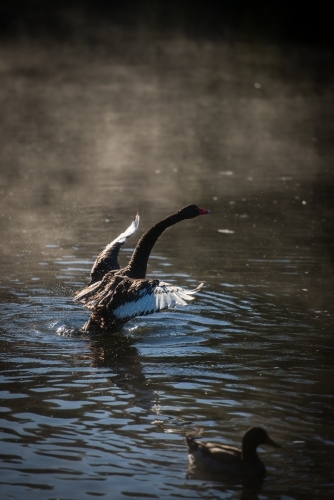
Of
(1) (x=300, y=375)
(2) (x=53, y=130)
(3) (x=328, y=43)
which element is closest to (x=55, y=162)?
(2) (x=53, y=130)

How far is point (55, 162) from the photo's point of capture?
29.9 m

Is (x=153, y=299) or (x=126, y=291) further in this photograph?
(x=126, y=291)

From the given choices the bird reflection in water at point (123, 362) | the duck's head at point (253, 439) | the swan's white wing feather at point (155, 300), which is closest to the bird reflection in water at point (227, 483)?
the duck's head at point (253, 439)

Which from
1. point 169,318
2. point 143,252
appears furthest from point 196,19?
point 169,318

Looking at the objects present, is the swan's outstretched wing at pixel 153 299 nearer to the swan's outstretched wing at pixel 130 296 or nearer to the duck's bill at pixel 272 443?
the swan's outstretched wing at pixel 130 296

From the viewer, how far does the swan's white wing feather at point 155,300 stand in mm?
9781

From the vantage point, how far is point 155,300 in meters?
9.95

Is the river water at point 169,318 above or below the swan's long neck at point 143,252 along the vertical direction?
below

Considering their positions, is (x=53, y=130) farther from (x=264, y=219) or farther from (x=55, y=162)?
(x=264, y=219)

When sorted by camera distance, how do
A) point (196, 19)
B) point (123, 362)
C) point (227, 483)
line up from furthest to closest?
point (196, 19), point (123, 362), point (227, 483)

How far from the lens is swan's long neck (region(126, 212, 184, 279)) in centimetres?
1180

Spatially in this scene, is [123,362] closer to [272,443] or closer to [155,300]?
[155,300]

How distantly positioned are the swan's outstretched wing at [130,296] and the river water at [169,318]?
436 millimetres

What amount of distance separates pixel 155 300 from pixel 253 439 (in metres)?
3.27
